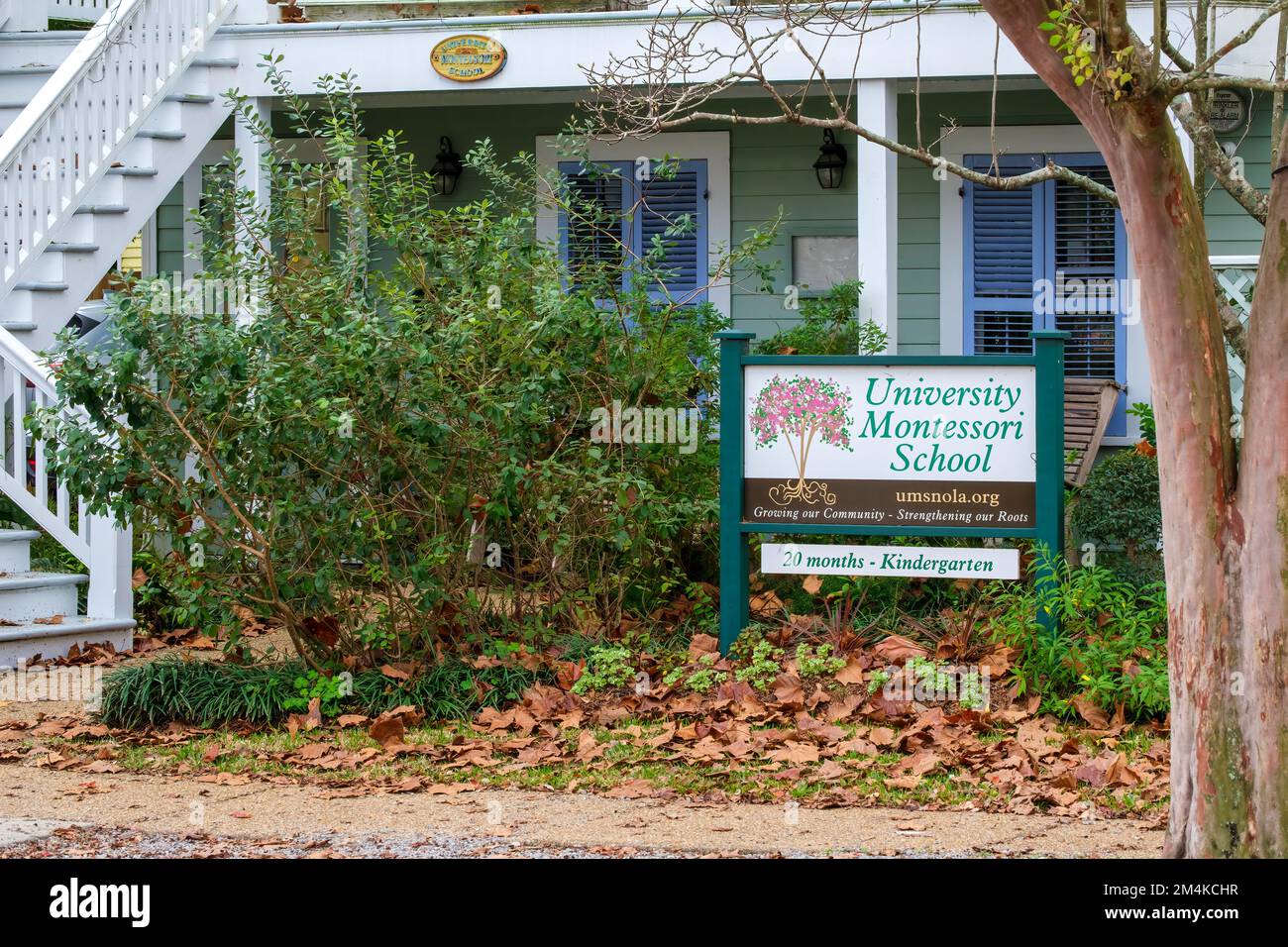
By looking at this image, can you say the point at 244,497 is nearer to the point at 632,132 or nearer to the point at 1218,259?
the point at 632,132

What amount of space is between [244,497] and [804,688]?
2.82 m

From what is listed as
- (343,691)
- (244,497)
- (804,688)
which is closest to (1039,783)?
(804,688)

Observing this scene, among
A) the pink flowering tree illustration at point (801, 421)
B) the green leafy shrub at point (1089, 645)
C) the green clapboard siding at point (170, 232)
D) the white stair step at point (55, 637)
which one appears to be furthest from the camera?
the green clapboard siding at point (170, 232)

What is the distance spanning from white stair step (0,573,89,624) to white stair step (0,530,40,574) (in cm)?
9

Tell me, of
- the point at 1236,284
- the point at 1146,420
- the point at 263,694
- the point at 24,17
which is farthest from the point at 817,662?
the point at 24,17

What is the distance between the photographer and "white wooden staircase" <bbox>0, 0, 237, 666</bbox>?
8734mm

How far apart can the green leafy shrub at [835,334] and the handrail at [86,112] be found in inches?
183

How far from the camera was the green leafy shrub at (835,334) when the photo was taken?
10248 millimetres

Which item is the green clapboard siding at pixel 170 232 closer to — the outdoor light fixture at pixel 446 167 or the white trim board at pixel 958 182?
the outdoor light fixture at pixel 446 167

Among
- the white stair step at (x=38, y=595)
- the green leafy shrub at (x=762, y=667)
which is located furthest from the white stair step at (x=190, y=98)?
the green leafy shrub at (x=762, y=667)
